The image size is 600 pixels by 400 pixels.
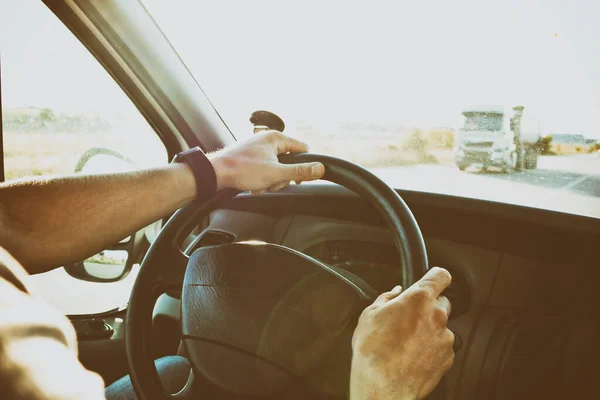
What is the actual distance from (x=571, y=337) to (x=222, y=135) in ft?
5.93

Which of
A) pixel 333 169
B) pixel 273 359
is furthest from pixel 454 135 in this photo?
pixel 273 359

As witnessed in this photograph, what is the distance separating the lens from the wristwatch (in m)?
1.60

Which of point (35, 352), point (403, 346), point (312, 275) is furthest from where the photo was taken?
point (312, 275)

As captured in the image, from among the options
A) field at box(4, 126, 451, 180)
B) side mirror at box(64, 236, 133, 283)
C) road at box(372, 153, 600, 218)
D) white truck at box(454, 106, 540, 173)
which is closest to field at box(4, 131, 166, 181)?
field at box(4, 126, 451, 180)

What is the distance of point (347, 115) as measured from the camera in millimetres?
2463

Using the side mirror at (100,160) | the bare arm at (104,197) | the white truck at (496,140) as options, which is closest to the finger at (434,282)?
the bare arm at (104,197)

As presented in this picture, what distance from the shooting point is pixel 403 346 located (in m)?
1.01

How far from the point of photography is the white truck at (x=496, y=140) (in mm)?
2117

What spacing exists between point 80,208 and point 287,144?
679mm

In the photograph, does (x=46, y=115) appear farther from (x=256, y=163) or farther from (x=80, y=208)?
(x=256, y=163)

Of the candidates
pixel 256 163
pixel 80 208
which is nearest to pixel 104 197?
pixel 80 208

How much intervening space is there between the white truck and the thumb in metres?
1.04

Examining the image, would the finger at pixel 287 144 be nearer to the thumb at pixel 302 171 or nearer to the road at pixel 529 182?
the thumb at pixel 302 171

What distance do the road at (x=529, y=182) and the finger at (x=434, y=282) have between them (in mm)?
812
